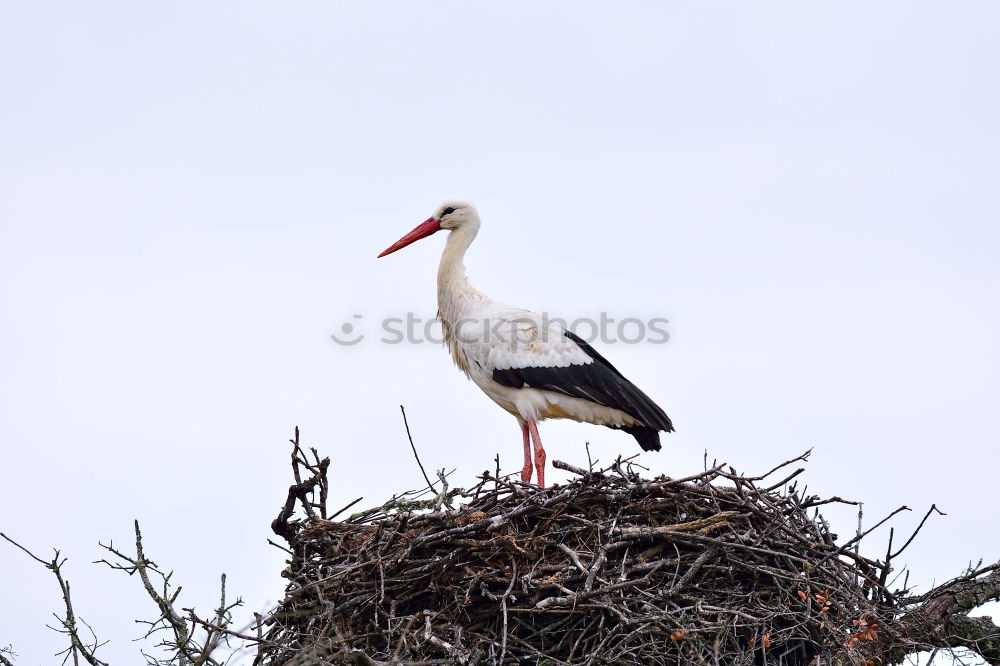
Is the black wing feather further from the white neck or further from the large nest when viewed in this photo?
the large nest

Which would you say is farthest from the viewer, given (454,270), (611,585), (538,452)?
(454,270)

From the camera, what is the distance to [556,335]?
7586 millimetres

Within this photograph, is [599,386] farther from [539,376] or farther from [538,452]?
[538,452]

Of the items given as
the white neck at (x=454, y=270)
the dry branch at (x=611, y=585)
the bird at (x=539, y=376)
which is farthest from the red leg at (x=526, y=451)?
the dry branch at (x=611, y=585)

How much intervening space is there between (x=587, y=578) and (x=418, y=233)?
4002 millimetres

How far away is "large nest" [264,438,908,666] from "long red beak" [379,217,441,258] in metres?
3.27

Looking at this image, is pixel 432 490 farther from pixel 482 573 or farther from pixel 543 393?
pixel 543 393

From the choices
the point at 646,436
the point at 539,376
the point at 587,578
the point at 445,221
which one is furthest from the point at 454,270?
the point at 587,578

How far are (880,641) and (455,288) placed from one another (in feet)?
12.7

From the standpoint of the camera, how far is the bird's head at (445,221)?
27.6ft

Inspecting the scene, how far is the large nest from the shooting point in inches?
198

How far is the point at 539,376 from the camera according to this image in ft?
24.4

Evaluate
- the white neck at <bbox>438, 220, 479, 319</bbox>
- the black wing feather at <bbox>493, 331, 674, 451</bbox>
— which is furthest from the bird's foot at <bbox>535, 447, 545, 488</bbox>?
the white neck at <bbox>438, 220, 479, 319</bbox>

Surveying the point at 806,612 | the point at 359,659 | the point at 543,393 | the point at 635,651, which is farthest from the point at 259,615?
the point at 543,393
